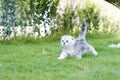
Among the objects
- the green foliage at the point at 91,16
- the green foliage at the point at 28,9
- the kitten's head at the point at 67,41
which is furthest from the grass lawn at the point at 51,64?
the green foliage at the point at 91,16

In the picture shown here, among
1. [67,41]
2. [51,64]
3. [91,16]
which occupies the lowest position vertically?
[51,64]

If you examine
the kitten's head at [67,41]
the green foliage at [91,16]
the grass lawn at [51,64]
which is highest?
the green foliage at [91,16]

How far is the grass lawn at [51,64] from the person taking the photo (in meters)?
6.31

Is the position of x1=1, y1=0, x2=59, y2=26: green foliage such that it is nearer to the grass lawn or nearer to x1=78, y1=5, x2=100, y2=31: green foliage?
x1=78, y1=5, x2=100, y2=31: green foliage

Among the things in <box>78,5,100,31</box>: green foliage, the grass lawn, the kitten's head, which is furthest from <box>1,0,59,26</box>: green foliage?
the kitten's head

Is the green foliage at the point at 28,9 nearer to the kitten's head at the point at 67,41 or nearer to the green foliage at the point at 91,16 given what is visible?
the green foliage at the point at 91,16

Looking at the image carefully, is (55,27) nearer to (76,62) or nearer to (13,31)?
(13,31)

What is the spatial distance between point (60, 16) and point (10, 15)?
53.0 inches

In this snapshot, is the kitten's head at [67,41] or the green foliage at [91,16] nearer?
the kitten's head at [67,41]

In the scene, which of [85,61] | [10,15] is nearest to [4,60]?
[85,61]

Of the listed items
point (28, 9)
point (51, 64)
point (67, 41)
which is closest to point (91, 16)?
point (28, 9)

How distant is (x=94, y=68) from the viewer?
682 centimetres

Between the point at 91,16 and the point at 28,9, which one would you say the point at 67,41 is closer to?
the point at 28,9

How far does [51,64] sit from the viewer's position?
23.2ft
